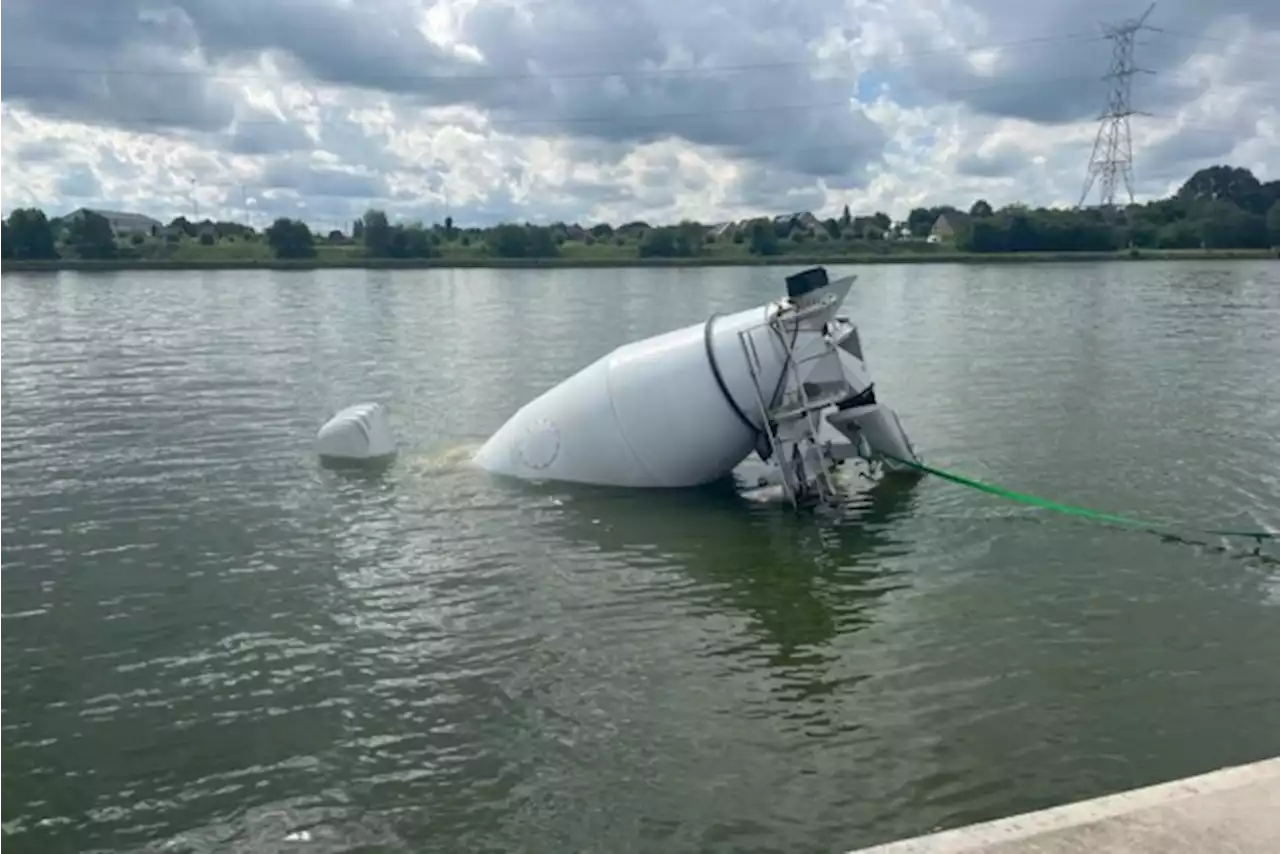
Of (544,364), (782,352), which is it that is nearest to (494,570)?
(782,352)

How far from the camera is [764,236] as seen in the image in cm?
17262

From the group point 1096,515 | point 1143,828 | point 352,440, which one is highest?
point 1143,828

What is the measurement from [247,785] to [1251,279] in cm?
9707

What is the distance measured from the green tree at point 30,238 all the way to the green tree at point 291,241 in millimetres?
28480

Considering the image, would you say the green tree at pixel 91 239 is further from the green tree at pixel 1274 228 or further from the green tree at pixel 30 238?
the green tree at pixel 1274 228

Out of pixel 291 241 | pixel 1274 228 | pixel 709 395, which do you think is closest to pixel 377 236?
pixel 291 241

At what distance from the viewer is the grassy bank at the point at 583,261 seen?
148 meters

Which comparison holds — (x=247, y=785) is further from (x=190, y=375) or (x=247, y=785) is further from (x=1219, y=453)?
(x=190, y=375)

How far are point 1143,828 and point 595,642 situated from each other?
21.8 ft

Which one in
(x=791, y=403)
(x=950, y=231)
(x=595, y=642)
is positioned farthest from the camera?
(x=950, y=231)

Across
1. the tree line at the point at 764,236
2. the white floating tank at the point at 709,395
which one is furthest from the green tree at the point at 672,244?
the white floating tank at the point at 709,395

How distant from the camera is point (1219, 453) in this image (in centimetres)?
2130

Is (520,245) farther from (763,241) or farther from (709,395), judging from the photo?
(709,395)

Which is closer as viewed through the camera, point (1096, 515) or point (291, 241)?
point (1096, 515)
